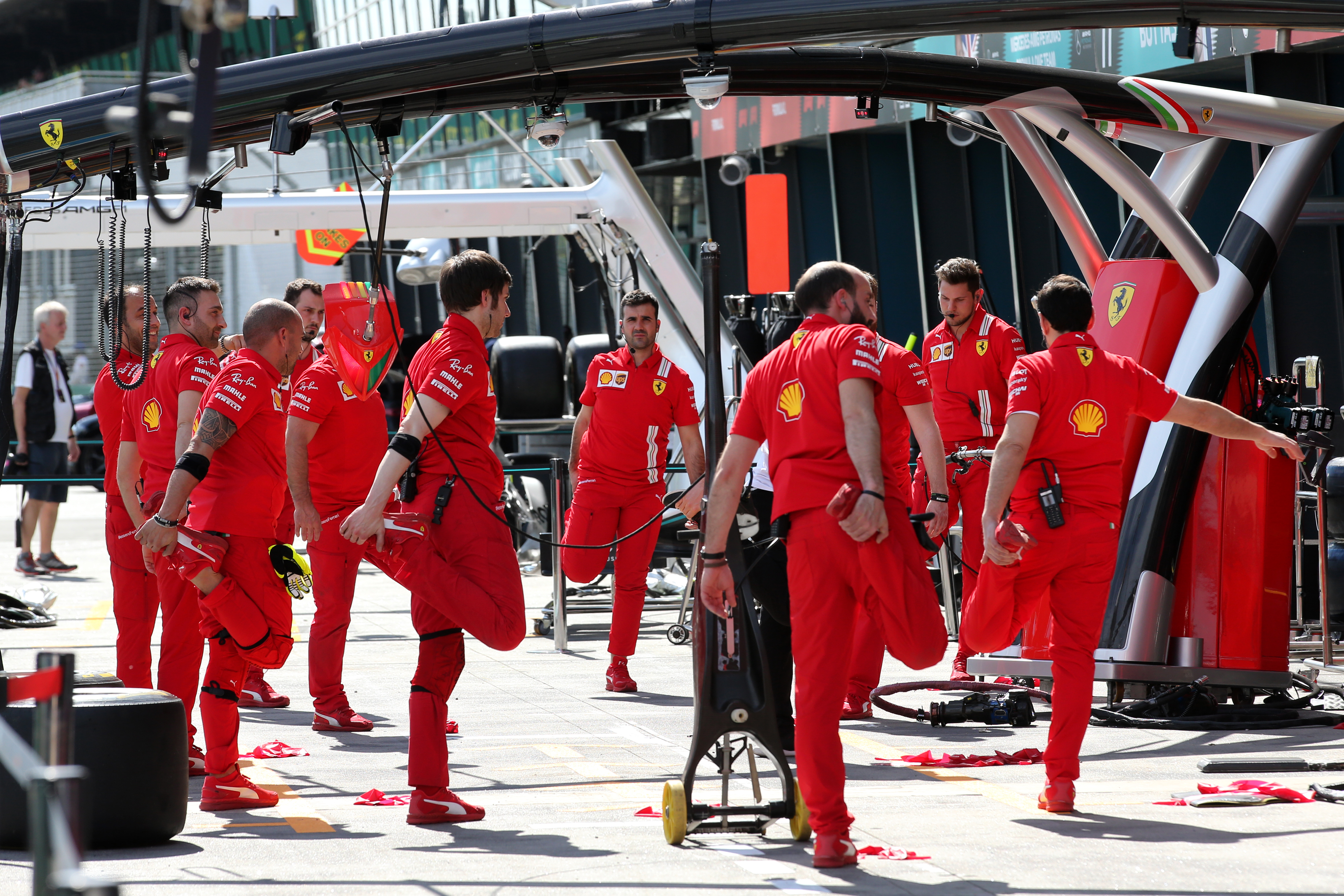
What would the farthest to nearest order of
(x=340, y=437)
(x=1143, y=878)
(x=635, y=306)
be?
(x=635, y=306) → (x=340, y=437) → (x=1143, y=878)

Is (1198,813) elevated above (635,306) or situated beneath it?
situated beneath

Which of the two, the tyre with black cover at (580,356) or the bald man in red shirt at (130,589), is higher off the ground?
the tyre with black cover at (580,356)

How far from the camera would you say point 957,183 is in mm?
17750

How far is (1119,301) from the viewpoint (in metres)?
8.28

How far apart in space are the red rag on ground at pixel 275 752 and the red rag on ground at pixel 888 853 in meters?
3.06

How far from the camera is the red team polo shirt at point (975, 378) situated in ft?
27.9

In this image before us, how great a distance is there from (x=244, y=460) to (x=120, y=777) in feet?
5.00

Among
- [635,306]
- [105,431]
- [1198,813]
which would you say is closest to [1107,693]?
[1198,813]

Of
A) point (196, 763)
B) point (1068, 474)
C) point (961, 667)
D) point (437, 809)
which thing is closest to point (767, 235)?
point (961, 667)

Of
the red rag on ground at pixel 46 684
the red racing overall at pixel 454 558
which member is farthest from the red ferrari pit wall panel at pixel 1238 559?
the red rag on ground at pixel 46 684

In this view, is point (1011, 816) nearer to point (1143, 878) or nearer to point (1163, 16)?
point (1143, 878)

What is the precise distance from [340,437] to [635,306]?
2.17m

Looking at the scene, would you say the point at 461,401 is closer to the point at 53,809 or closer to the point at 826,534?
the point at 826,534

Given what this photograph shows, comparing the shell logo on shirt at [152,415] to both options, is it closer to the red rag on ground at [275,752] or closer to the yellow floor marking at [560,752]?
the red rag on ground at [275,752]
